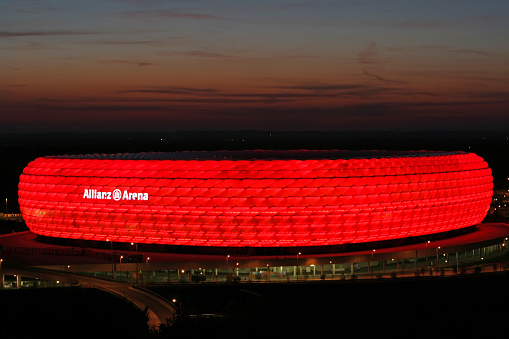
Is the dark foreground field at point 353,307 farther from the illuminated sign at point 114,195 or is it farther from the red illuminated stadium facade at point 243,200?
the illuminated sign at point 114,195

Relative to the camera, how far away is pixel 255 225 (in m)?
74.1

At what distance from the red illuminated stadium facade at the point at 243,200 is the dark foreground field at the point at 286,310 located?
6.89 meters

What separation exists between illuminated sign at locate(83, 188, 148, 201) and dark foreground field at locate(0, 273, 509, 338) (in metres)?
10.9

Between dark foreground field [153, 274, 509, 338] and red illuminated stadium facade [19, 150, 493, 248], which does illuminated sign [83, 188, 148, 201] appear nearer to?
red illuminated stadium facade [19, 150, 493, 248]

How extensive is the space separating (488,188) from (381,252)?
71.7 ft

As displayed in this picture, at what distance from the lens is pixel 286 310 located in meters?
62.1

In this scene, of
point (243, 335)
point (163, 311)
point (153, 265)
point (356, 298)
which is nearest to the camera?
point (243, 335)

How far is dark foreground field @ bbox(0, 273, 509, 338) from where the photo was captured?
55.1 m

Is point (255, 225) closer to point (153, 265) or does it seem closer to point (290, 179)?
point (290, 179)

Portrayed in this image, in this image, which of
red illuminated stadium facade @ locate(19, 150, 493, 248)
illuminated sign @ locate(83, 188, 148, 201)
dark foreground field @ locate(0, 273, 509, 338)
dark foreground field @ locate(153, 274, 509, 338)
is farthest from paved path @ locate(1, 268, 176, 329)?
illuminated sign @ locate(83, 188, 148, 201)

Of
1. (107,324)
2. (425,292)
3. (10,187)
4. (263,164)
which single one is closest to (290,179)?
(263,164)

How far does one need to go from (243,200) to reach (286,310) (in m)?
14.5

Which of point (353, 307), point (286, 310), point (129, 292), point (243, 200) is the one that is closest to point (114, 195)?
point (243, 200)

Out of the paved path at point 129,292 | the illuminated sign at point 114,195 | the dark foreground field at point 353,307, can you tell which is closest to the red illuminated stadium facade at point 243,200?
the illuminated sign at point 114,195
